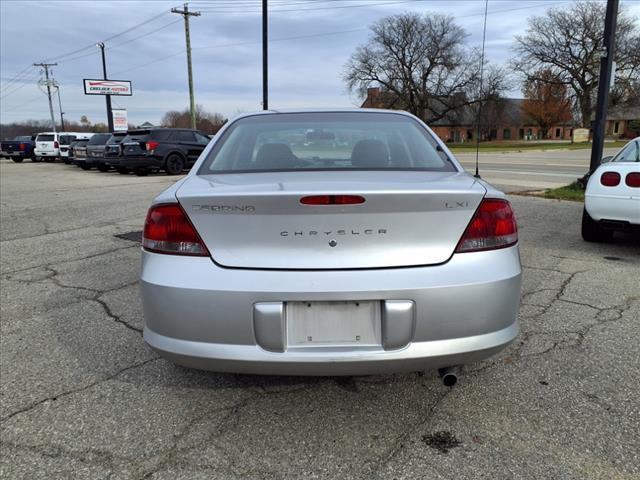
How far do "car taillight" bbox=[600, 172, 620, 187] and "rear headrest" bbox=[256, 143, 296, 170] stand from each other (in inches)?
157

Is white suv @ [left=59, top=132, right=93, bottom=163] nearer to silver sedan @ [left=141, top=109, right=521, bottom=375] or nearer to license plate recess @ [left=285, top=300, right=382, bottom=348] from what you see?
silver sedan @ [left=141, top=109, right=521, bottom=375]

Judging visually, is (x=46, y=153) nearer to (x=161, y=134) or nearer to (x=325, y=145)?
(x=161, y=134)

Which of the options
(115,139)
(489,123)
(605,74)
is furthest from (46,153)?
(489,123)

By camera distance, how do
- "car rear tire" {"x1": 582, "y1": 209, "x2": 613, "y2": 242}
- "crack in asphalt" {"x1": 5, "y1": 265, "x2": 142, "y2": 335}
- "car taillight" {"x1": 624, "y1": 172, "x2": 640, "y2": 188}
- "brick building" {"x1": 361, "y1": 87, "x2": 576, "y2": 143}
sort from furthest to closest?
"brick building" {"x1": 361, "y1": 87, "x2": 576, "y2": 143}
"car rear tire" {"x1": 582, "y1": 209, "x2": 613, "y2": 242}
"car taillight" {"x1": 624, "y1": 172, "x2": 640, "y2": 188}
"crack in asphalt" {"x1": 5, "y1": 265, "x2": 142, "y2": 335}

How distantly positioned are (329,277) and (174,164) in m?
16.2

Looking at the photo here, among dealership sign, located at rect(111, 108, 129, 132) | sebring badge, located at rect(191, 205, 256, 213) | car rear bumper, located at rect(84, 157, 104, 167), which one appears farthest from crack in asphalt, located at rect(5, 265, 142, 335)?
dealership sign, located at rect(111, 108, 129, 132)

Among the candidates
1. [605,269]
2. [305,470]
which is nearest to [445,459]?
[305,470]

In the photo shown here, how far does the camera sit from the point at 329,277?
201cm

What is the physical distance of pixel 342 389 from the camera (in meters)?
2.69

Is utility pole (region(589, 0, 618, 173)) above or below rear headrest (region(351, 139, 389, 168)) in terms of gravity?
above

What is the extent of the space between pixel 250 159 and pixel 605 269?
12.9ft

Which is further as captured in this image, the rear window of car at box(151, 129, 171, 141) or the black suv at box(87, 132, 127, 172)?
the black suv at box(87, 132, 127, 172)

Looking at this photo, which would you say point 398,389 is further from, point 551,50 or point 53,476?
point 551,50

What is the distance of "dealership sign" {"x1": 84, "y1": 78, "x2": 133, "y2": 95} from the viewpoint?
4166 cm
